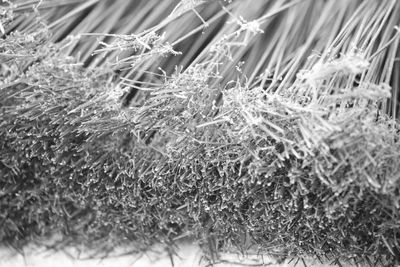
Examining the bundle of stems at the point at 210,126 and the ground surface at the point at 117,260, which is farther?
the ground surface at the point at 117,260

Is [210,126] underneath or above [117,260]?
above

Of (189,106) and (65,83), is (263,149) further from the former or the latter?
(65,83)

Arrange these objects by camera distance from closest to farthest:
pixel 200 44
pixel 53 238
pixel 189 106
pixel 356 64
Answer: pixel 356 64, pixel 189 106, pixel 200 44, pixel 53 238

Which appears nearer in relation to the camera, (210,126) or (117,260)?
(210,126)

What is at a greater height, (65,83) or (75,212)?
(65,83)

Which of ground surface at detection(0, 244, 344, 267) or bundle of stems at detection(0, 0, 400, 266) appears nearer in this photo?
bundle of stems at detection(0, 0, 400, 266)

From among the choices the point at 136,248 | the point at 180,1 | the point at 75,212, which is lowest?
the point at 136,248

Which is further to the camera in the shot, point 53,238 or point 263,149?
point 53,238

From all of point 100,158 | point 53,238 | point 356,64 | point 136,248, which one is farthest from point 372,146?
point 53,238
